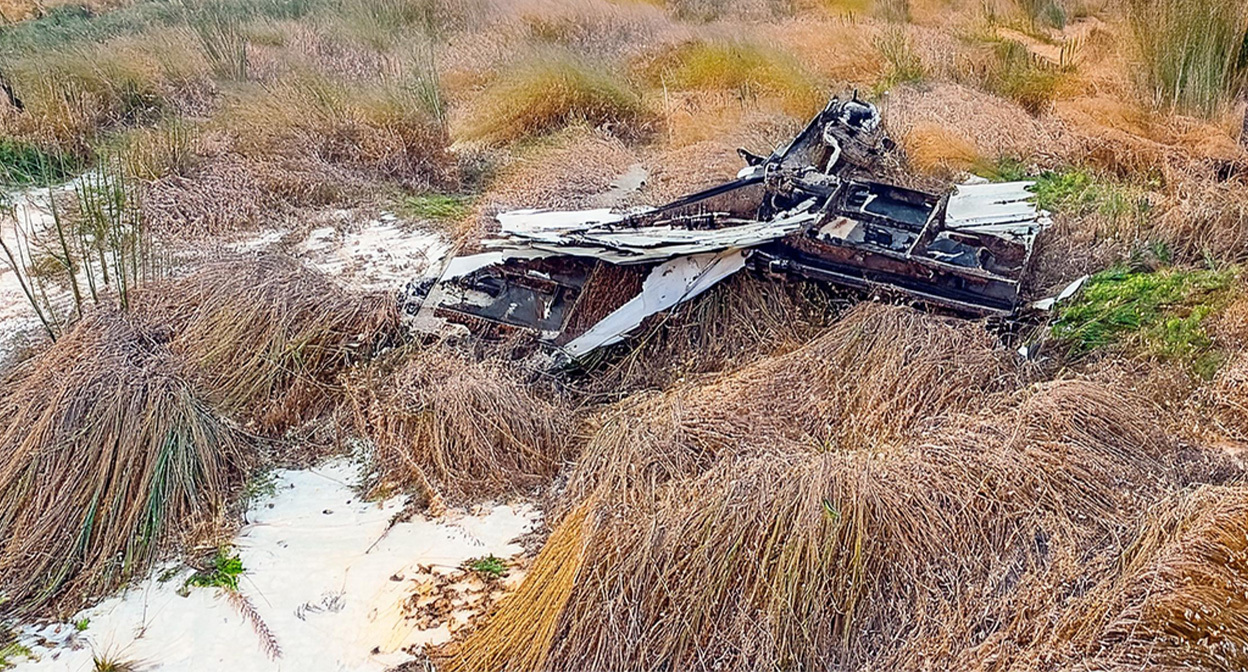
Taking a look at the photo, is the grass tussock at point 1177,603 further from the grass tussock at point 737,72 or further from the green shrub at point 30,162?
the green shrub at point 30,162

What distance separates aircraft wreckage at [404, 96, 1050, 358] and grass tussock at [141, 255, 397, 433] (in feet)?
1.17

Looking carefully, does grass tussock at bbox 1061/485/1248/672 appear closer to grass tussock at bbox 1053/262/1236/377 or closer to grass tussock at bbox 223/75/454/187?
grass tussock at bbox 1053/262/1236/377

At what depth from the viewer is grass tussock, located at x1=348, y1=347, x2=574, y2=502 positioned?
13.1ft

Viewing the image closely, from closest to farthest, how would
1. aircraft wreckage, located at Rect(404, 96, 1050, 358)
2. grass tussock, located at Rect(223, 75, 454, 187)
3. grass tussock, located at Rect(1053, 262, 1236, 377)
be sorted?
grass tussock, located at Rect(1053, 262, 1236, 377) → aircraft wreckage, located at Rect(404, 96, 1050, 358) → grass tussock, located at Rect(223, 75, 454, 187)

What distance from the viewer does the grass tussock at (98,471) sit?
3488mm

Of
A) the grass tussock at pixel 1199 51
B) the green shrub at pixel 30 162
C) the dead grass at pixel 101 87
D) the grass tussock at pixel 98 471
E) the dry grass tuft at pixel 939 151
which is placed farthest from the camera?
the dead grass at pixel 101 87

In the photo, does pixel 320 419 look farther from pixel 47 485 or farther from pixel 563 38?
pixel 563 38

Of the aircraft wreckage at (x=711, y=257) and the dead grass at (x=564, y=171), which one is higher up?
the aircraft wreckage at (x=711, y=257)

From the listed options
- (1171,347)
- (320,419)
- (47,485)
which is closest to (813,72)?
(1171,347)

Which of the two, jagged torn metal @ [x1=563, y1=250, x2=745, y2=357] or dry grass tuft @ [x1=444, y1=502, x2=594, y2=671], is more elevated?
jagged torn metal @ [x1=563, y1=250, x2=745, y2=357]

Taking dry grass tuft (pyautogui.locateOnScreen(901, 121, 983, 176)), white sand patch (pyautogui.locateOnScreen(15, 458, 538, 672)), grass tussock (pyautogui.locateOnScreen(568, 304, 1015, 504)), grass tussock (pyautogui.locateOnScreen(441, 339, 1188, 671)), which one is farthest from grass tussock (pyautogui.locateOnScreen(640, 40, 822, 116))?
white sand patch (pyautogui.locateOnScreen(15, 458, 538, 672))

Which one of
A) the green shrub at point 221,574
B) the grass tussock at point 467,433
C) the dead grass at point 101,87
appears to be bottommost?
the green shrub at point 221,574

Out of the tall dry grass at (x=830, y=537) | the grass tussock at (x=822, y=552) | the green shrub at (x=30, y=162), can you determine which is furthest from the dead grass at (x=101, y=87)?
the grass tussock at (x=822, y=552)

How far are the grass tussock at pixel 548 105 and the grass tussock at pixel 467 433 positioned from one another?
4957 mm
